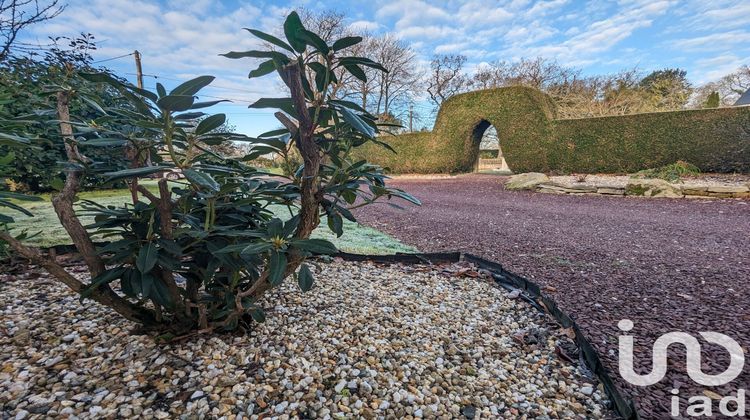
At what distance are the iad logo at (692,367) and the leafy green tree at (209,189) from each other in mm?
999

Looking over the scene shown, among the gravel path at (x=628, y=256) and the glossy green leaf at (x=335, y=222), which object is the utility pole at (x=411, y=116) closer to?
the gravel path at (x=628, y=256)

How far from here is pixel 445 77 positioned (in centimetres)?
1794

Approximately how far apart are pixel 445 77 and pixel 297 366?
1918cm

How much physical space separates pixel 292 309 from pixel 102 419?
0.65 m

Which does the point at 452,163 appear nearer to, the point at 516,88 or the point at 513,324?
the point at 516,88

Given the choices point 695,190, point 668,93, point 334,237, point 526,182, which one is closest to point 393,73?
point 526,182

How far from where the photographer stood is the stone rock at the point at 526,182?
685 centimetres

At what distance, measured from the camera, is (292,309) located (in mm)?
1316

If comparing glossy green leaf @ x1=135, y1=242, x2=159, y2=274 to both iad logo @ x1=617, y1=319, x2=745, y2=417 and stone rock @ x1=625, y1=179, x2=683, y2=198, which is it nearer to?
iad logo @ x1=617, y1=319, x2=745, y2=417

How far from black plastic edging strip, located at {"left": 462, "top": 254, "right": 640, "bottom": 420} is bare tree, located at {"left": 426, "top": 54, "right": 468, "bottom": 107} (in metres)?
16.7

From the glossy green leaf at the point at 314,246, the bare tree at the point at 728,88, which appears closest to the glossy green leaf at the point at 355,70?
the glossy green leaf at the point at 314,246

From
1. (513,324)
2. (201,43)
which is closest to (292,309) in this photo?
(513,324)

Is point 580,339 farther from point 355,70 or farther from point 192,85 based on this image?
point 192,85

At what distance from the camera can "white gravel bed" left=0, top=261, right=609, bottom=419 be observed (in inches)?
32.2
